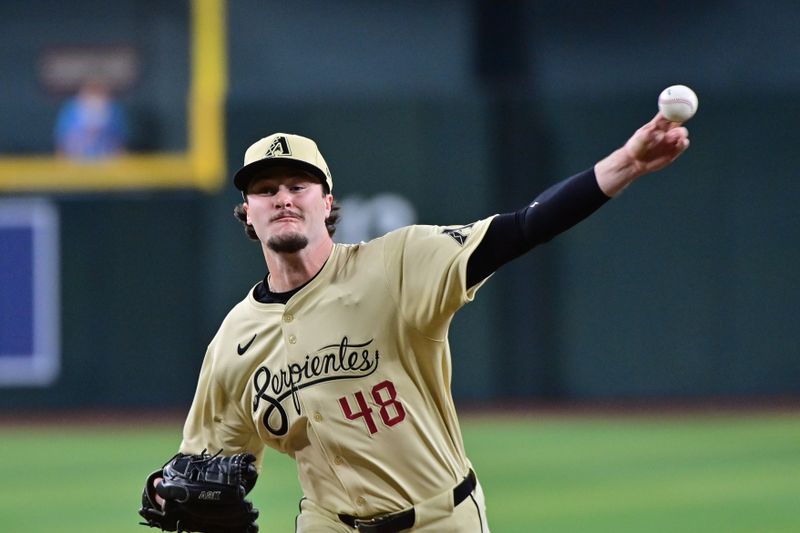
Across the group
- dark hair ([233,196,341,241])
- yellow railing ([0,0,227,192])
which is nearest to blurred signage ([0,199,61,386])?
yellow railing ([0,0,227,192])

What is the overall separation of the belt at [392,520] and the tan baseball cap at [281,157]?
1052mm

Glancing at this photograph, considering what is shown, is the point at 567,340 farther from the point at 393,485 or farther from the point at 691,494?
the point at 393,485

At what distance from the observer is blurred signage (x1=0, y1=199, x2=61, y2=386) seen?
15.0 meters

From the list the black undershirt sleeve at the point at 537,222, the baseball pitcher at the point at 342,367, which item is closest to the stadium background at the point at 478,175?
the baseball pitcher at the point at 342,367

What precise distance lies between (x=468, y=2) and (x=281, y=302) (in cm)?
1171

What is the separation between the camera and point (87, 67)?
15.9 metres

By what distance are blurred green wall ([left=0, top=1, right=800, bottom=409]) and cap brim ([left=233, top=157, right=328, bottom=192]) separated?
9.99 metres

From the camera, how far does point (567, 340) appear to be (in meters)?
14.7

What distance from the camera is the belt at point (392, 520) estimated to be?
4352mm

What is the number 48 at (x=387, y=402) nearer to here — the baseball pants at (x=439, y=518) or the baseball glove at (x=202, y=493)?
the baseball pants at (x=439, y=518)

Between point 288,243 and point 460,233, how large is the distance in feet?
1.76

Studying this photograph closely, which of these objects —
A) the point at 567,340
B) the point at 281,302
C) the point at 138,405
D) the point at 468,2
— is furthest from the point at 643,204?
the point at 281,302

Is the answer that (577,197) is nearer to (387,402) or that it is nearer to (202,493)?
(387,402)

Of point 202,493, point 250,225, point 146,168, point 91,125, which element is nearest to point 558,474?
point 250,225
